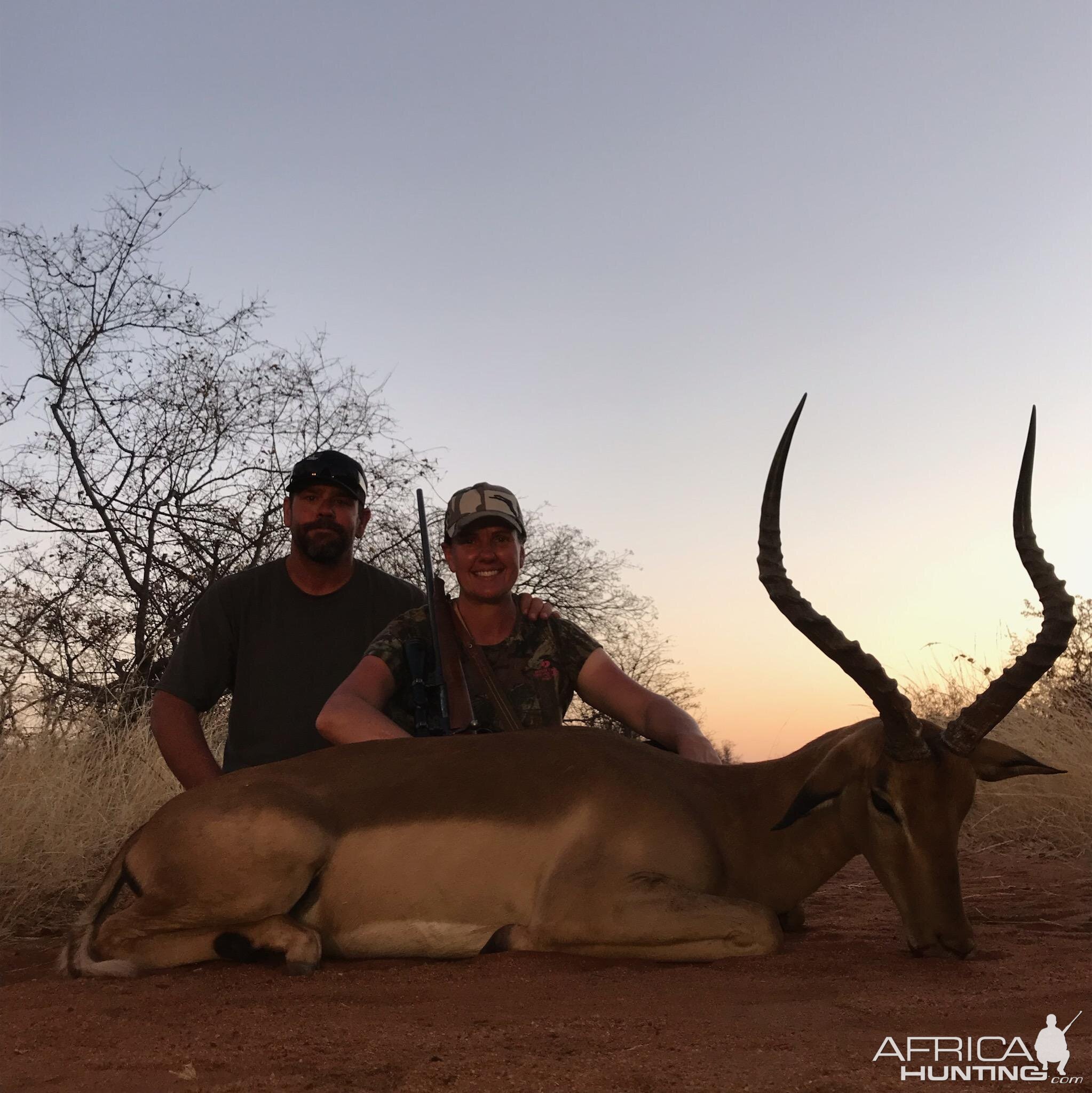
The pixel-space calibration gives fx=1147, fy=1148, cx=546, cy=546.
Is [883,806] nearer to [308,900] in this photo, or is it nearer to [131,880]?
[308,900]

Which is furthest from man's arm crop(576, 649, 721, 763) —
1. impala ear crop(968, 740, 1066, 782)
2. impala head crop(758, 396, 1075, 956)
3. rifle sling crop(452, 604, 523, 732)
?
impala ear crop(968, 740, 1066, 782)

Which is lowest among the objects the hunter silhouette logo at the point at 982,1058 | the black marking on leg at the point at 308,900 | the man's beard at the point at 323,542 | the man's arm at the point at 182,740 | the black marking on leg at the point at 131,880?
the hunter silhouette logo at the point at 982,1058

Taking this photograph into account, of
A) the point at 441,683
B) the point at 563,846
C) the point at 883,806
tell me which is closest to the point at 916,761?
the point at 883,806

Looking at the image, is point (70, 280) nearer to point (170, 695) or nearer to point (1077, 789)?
point (170, 695)

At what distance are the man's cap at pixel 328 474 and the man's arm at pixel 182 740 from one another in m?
1.58

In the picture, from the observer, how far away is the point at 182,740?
277 inches

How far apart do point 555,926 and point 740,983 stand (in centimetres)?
84

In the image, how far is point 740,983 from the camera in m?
3.85

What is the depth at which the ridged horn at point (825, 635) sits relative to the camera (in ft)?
14.1

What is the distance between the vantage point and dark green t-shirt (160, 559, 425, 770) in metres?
7.07

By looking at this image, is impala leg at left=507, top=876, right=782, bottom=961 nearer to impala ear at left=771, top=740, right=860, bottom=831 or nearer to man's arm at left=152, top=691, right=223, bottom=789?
impala ear at left=771, top=740, right=860, bottom=831

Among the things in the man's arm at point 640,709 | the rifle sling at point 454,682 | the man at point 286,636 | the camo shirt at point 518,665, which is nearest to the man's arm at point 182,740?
the man at point 286,636

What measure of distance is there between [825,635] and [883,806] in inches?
26.7

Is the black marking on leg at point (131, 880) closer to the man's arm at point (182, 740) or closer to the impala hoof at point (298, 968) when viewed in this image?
the impala hoof at point (298, 968)
